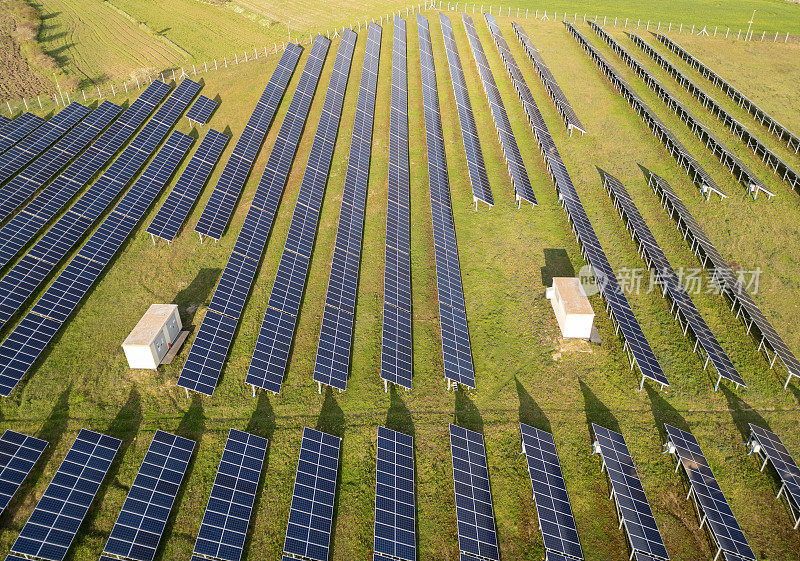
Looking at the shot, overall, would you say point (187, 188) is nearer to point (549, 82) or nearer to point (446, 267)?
point (446, 267)

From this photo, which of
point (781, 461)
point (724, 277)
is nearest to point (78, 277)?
point (781, 461)

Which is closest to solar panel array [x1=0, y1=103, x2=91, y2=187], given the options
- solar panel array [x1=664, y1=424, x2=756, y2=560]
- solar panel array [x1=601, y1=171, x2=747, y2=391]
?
solar panel array [x1=601, y1=171, x2=747, y2=391]

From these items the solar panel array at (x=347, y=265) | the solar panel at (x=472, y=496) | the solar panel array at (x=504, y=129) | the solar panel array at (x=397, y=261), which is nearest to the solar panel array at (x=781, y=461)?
the solar panel at (x=472, y=496)

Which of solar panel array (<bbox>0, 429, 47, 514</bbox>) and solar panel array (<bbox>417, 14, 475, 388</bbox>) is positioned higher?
solar panel array (<bbox>0, 429, 47, 514</bbox>)

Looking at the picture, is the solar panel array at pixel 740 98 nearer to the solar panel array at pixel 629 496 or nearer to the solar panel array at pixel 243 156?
the solar panel array at pixel 629 496

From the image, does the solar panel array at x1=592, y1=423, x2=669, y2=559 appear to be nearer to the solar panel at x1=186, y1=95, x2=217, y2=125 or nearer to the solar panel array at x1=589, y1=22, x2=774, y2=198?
the solar panel array at x1=589, y1=22, x2=774, y2=198

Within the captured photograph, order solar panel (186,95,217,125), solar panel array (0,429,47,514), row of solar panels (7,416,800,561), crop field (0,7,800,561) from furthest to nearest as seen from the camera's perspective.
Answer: solar panel (186,95,217,125) → crop field (0,7,800,561) → solar panel array (0,429,47,514) → row of solar panels (7,416,800,561)

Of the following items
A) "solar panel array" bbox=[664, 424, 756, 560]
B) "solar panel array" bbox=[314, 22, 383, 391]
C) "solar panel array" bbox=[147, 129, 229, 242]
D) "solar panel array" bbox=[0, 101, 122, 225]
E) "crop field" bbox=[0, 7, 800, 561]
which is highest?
"solar panel array" bbox=[0, 101, 122, 225]
